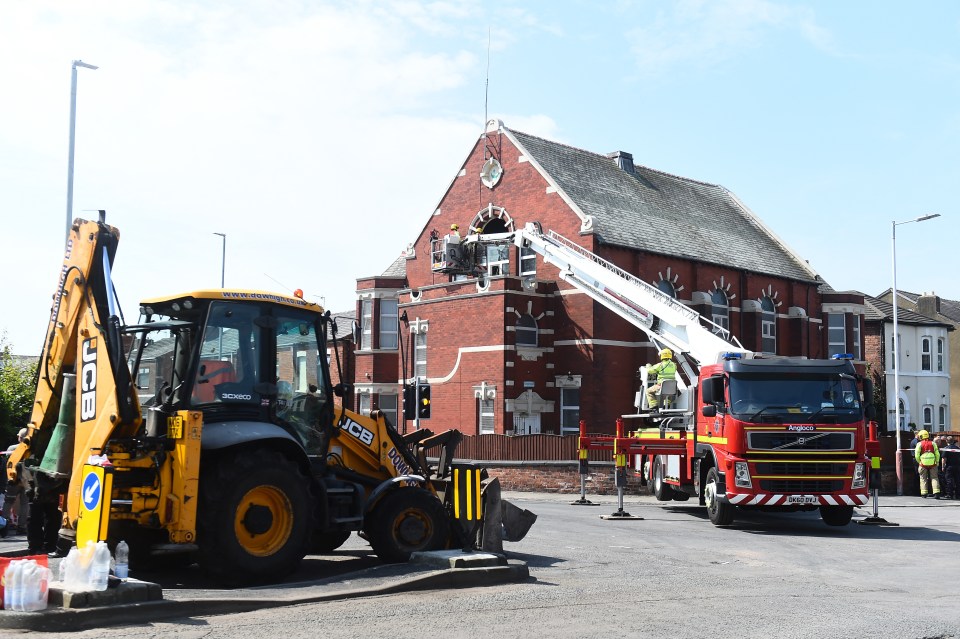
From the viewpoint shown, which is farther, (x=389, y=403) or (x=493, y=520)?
(x=389, y=403)

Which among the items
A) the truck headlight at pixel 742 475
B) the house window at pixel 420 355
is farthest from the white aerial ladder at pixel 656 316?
the house window at pixel 420 355

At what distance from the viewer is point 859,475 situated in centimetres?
1795

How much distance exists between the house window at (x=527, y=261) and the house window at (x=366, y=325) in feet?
22.4

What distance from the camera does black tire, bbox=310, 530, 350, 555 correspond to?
12.4 meters

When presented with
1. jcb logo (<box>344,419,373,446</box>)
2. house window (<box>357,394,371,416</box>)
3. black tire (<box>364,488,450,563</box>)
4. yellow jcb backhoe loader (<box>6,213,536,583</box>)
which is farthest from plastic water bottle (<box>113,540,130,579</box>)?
house window (<box>357,394,371,416</box>)

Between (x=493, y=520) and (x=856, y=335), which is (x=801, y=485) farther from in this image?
(x=856, y=335)

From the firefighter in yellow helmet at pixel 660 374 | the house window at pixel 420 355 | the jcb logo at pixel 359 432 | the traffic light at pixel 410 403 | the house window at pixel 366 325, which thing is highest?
the house window at pixel 366 325

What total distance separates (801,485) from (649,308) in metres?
8.20

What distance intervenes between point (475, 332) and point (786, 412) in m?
19.2

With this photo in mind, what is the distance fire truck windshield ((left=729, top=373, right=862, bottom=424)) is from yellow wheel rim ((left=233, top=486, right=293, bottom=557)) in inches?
379

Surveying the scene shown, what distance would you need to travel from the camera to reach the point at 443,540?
11.8 m

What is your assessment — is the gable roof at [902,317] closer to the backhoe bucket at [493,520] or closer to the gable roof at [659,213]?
the gable roof at [659,213]

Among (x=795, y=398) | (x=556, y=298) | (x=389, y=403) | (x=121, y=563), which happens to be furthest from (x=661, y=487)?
(x=389, y=403)

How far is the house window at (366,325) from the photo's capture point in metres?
41.1
